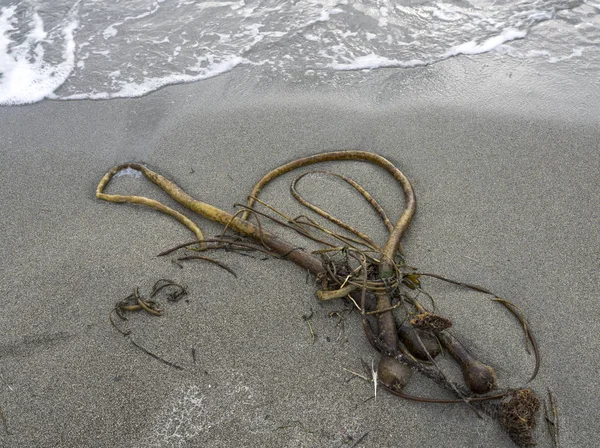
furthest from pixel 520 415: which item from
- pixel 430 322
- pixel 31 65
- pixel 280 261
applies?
pixel 31 65

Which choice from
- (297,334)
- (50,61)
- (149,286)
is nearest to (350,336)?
(297,334)

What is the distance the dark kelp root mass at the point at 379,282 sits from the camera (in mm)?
1906

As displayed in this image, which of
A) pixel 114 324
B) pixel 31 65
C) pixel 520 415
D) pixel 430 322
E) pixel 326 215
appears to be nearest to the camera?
pixel 520 415

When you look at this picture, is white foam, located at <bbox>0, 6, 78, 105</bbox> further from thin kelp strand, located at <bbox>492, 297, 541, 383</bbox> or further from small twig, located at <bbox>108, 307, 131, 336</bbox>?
thin kelp strand, located at <bbox>492, 297, 541, 383</bbox>

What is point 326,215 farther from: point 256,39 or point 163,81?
point 256,39

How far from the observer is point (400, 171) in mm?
3084

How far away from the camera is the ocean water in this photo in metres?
4.20

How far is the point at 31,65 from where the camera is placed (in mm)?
4539

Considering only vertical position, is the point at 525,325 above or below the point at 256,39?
below

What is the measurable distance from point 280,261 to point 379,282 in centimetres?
→ 58

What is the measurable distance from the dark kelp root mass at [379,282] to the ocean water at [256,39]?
1.50 metres

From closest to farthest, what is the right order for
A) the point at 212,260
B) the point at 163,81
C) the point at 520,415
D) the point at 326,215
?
the point at 520,415 < the point at 212,260 < the point at 326,215 < the point at 163,81

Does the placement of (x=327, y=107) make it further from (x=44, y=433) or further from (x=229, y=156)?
(x=44, y=433)

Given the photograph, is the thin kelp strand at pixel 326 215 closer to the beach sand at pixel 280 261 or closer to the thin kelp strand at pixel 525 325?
the beach sand at pixel 280 261
